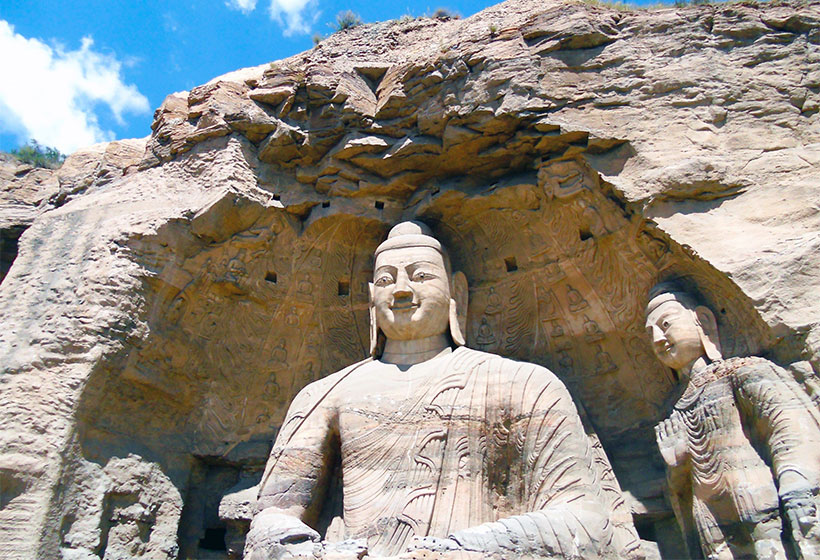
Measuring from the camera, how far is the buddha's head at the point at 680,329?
6195 millimetres

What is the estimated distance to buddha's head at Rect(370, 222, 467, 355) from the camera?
22.6 ft

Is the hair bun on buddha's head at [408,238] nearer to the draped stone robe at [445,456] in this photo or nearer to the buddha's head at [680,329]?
the draped stone robe at [445,456]

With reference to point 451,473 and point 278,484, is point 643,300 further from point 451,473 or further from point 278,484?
point 278,484

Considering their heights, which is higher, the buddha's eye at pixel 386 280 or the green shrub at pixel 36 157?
the green shrub at pixel 36 157

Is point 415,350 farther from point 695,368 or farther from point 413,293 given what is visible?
point 695,368

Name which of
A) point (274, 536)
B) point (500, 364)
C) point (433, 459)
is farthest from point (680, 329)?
point (274, 536)

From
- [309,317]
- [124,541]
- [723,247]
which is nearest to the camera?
[723,247]

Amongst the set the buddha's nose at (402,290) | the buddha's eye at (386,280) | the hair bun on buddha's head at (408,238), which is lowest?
the buddha's nose at (402,290)

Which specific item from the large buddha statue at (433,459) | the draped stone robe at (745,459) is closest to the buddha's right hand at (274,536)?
the large buddha statue at (433,459)

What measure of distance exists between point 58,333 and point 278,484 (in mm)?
2154

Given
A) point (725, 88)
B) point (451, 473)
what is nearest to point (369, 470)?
point (451, 473)

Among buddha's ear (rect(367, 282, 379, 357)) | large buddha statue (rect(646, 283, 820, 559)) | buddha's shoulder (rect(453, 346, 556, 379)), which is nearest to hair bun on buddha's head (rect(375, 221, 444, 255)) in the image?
buddha's ear (rect(367, 282, 379, 357))

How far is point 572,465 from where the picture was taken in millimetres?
5645

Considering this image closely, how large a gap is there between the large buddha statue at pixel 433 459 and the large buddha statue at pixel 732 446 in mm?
622
